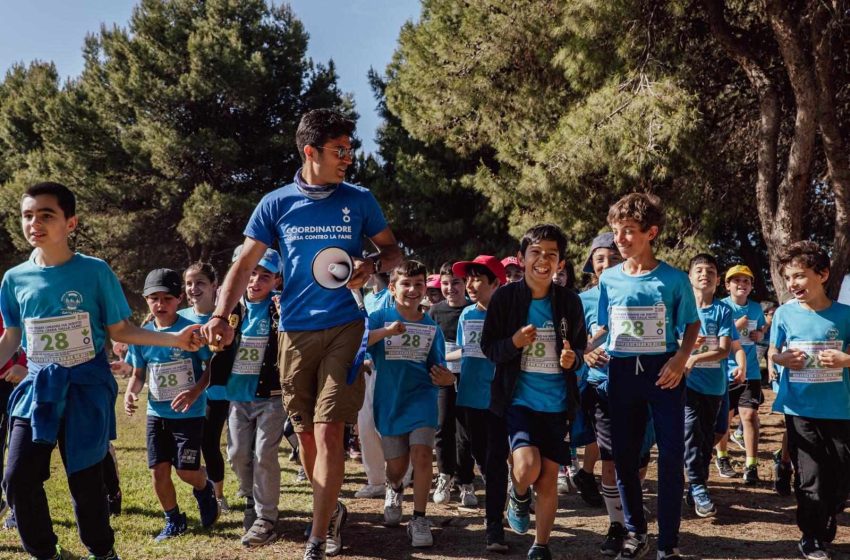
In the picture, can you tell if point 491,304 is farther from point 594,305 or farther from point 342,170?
Result: point 594,305

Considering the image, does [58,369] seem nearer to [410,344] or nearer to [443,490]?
[410,344]

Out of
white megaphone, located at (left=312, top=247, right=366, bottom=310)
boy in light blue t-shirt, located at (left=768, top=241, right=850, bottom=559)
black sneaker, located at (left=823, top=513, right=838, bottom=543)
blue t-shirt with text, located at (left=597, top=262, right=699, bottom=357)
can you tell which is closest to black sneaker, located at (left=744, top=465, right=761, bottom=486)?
boy in light blue t-shirt, located at (left=768, top=241, right=850, bottom=559)

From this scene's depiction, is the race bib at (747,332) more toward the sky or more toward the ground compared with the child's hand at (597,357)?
more toward the sky

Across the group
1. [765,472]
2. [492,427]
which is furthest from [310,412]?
[765,472]

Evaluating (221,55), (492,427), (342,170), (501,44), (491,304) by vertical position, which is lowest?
(492,427)

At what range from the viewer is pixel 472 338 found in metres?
6.04

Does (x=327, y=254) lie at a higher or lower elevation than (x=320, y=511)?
higher

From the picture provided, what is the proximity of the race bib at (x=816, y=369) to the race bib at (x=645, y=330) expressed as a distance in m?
1.08

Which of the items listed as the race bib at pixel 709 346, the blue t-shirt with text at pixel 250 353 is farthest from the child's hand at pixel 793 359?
the blue t-shirt with text at pixel 250 353

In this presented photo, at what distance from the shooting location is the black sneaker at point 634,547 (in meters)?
4.40

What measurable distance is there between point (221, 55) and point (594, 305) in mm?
23034

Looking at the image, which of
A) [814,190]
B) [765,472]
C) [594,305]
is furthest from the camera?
[814,190]

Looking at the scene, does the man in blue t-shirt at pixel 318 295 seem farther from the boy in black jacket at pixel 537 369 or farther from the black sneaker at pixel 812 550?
the black sneaker at pixel 812 550

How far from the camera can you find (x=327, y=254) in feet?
13.5
